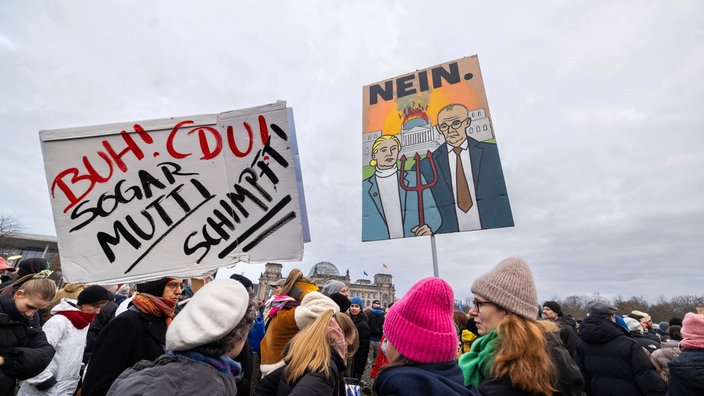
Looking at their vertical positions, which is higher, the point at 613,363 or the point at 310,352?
the point at 310,352

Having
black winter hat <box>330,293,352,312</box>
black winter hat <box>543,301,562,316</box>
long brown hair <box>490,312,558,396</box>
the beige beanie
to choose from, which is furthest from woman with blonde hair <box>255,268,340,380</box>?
black winter hat <box>543,301,562,316</box>

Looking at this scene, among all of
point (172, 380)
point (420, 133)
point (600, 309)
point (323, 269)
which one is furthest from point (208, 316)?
point (323, 269)

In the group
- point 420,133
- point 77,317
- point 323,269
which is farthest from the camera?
point 323,269

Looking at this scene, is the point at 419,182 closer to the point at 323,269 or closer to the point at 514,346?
the point at 514,346

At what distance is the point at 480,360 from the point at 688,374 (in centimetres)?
249

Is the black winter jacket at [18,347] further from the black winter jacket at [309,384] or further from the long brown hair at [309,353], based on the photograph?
the long brown hair at [309,353]

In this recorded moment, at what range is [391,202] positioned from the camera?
6.43m

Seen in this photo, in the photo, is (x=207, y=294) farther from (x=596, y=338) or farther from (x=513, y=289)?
(x=596, y=338)

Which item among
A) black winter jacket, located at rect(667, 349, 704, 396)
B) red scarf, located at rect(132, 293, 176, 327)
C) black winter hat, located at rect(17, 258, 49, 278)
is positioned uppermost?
black winter hat, located at rect(17, 258, 49, 278)

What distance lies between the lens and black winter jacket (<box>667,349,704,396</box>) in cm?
295

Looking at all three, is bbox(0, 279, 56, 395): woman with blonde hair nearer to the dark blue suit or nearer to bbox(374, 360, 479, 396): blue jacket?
bbox(374, 360, 479, 396): blue jacket

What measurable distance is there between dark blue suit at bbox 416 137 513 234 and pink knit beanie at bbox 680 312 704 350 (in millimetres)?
2452

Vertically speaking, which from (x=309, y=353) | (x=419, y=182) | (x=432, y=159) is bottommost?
(x=309, y=353)

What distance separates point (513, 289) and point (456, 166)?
429cm
